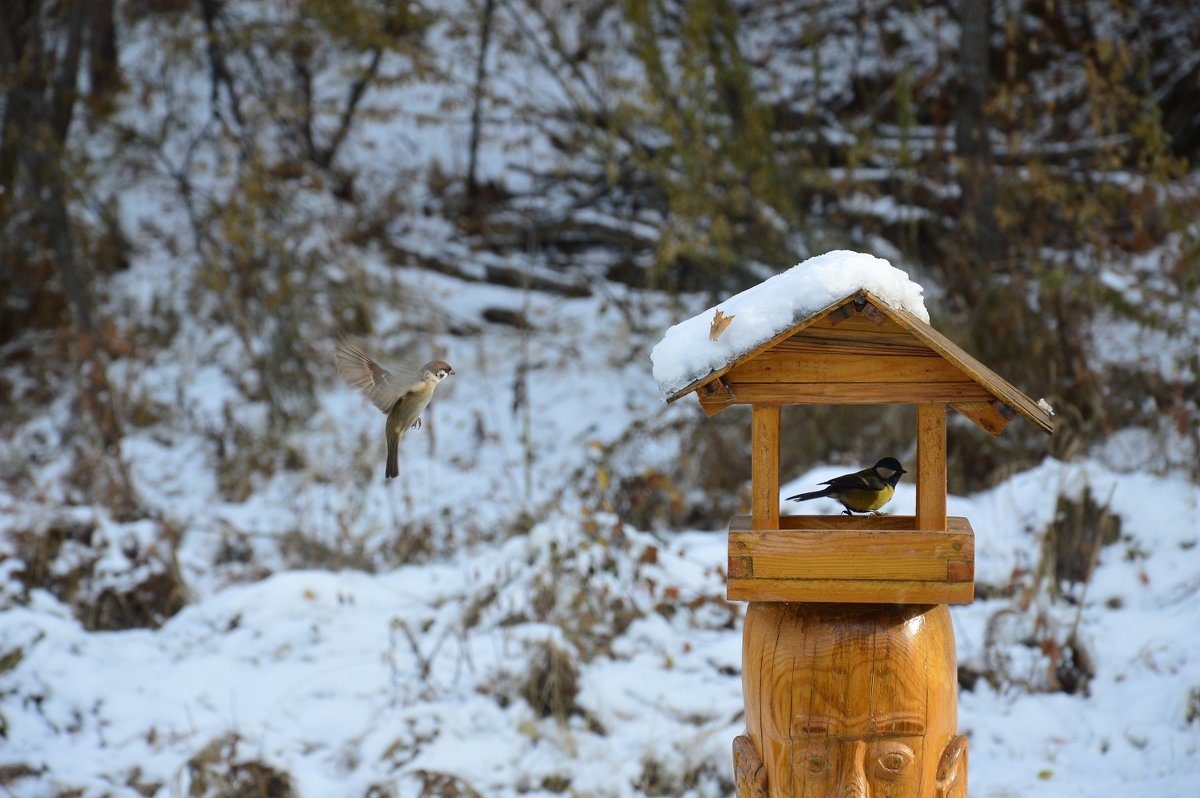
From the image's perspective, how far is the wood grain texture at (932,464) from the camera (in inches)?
87.5

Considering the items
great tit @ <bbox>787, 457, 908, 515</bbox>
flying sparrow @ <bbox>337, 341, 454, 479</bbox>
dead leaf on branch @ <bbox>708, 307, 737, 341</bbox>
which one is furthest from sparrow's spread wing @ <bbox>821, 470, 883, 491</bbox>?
flying sparrow @ <bbox>337, 341, 454, 479</bbox>

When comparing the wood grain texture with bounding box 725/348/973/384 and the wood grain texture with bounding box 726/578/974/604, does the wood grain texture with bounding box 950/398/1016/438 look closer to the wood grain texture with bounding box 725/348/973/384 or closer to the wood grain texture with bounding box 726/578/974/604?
the wood grain texture with bounding box 725/348/973/384

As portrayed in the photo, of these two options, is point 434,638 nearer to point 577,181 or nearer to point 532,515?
point 532,515

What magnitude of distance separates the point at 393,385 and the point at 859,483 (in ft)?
3.63

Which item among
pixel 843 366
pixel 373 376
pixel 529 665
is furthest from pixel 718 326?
pixel 529 665

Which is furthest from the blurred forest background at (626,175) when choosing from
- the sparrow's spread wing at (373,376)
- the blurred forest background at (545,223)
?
the sparrow's spread wing at (373,376)

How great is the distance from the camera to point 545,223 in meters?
10.4

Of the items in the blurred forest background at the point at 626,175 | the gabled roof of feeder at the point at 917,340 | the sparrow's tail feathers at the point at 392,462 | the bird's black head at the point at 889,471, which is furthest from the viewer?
the blurred forest background at the point at 626,175

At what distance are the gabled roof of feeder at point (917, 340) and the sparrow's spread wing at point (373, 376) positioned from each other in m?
0.77

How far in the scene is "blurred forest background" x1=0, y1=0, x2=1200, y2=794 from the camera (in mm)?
6762

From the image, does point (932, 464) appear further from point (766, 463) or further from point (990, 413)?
point (766, 463)

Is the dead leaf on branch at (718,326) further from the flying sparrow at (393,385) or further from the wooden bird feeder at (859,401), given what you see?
the flying sparrow at (393,385)

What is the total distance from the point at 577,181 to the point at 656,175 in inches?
125

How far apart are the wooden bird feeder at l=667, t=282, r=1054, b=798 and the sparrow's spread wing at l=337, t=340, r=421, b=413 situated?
0.79 meters
